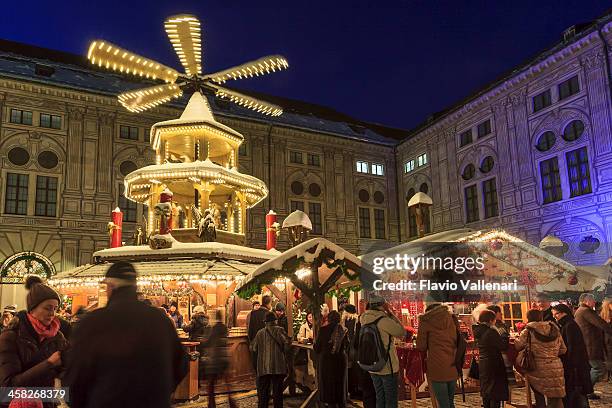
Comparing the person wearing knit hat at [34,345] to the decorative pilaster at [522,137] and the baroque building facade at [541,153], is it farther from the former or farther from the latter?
the decorative pilaster at [522,137]

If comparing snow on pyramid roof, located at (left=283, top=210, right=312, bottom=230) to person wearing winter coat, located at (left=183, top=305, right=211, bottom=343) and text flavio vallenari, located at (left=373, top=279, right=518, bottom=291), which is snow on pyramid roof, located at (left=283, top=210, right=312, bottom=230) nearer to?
person wearing winter coat, located at (left=183, top=305, right=211, bottom=343)

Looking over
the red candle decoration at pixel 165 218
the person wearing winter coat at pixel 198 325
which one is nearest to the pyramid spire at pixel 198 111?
the red candle decoration at pixel 165 218

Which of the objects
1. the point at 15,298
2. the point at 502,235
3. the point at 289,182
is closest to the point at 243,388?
the point at 502,235

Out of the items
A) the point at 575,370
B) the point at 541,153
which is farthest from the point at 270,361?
the point at 541,153

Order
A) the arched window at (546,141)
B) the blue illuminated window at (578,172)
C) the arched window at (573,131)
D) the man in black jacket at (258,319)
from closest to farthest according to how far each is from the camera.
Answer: the man in black jacket at (258,319) → the blue illuminated window at (578,172) → the arched window at (573,131) → the arched window at (546,141)

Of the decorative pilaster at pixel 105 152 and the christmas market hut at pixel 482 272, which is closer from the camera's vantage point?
the christmas market hut at pixel 482 272

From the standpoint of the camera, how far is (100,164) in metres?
24.7

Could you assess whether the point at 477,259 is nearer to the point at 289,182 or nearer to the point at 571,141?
the point at 571,141

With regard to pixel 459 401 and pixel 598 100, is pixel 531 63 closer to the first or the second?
pixel 598 100

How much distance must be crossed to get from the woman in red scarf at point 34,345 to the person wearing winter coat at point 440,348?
407 centimetres

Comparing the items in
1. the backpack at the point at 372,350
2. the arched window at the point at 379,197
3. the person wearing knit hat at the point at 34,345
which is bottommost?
the backpack at the point at 372,350

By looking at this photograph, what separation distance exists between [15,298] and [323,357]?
19.3m

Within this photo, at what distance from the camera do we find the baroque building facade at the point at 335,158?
20.3m

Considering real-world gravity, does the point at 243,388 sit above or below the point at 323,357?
below
